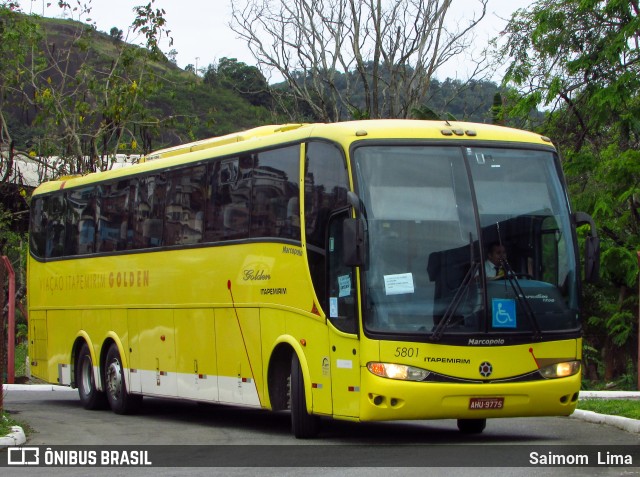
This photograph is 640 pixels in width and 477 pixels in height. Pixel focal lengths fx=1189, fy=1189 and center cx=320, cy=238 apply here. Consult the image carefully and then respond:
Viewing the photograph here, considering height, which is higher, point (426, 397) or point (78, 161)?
point (78, 161)

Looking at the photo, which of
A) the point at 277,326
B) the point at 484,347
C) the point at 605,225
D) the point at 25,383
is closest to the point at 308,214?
the point at 277,326

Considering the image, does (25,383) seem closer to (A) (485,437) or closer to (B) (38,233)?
(B) (38,233)

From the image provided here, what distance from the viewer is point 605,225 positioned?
23219 millimetres

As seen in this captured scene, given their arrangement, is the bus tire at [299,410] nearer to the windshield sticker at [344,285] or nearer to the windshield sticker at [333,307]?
the windshield sticker at [333,307]

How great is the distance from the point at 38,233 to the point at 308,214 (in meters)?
9.40

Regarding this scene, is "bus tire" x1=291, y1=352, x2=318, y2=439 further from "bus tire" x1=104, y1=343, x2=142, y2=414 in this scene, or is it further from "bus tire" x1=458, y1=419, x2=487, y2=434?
"bus tire" x1=104, y1=343, x2=142, y2=414

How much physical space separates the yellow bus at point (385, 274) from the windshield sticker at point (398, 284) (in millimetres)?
14

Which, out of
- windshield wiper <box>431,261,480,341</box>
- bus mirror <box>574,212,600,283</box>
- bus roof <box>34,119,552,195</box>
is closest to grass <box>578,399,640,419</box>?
bus mirror <box>574,212,600,283</box>

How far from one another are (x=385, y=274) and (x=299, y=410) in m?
2.16

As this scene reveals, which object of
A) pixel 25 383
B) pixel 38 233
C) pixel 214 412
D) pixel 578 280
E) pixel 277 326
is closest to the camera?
pixel 578 280

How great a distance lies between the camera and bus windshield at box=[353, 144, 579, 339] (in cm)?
1195

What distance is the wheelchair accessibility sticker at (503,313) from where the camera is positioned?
474 inches

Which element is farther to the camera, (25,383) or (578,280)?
(25,383)

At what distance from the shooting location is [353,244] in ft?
38.5
